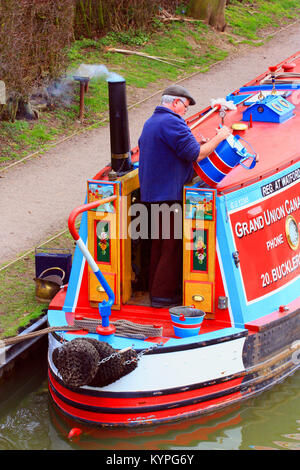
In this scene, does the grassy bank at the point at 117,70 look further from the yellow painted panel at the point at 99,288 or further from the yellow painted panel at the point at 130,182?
the yellow painted panel at the point at 130,182

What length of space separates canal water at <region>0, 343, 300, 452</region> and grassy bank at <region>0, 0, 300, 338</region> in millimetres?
775

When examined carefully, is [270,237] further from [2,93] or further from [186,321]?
[2,93]

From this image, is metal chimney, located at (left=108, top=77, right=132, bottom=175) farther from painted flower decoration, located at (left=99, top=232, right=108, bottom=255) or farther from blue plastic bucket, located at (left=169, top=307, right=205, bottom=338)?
blue plastic bucket, located at (left=169, top=307, right=205, bottom=338)

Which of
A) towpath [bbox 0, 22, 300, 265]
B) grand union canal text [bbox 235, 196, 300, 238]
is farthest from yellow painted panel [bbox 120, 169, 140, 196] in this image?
towpath [bbox 0, 22, 300, 265]

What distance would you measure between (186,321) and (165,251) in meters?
0.76

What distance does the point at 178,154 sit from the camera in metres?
6.78

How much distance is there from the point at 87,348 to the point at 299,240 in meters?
2.90

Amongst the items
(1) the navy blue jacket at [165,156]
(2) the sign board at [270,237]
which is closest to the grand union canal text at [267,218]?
(2) the sign board at [270,237]

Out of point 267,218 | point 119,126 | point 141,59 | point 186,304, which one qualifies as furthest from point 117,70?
point 186,304

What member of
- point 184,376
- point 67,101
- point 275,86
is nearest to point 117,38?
point 67,101

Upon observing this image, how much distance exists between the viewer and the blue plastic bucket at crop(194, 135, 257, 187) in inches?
272

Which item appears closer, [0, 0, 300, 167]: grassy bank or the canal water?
the canal water

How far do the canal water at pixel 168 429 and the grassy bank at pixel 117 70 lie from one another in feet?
2.54

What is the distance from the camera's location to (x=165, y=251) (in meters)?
7.16
